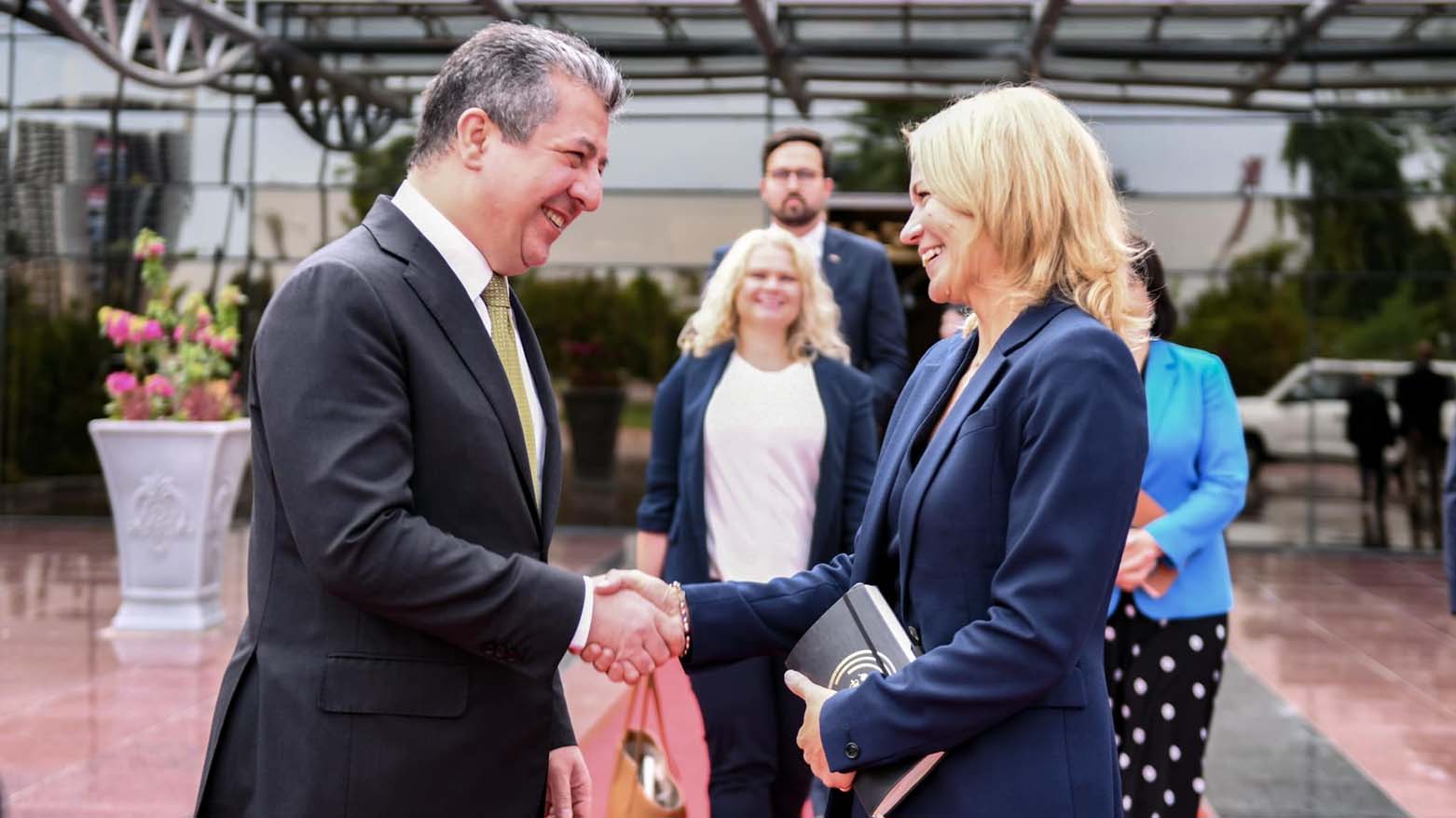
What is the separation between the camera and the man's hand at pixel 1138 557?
3.50 metres

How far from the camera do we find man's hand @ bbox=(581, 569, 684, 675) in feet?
7.06

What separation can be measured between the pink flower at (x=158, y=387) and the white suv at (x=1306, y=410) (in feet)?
30.4

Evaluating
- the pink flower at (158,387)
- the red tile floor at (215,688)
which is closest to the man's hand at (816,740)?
the red tile floor at (215,688)

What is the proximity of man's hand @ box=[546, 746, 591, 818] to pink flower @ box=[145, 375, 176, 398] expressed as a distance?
6.45m

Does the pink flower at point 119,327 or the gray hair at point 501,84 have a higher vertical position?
the gray hair at point 501,84

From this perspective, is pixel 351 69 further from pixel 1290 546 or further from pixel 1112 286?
pixel 1112 286

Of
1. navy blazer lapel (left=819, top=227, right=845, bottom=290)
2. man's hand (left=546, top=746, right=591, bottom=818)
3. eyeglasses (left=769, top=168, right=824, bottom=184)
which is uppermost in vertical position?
eyeglasses (left=769, top=168, right=824, bottom=184)

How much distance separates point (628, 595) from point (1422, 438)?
1225 centimetres

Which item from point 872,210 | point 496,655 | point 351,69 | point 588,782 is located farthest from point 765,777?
point 351,69

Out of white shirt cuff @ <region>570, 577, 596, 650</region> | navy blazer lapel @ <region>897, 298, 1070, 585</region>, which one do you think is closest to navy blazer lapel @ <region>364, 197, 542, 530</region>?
white shirt cuff @ <region>570, 577, 596, 650</region>

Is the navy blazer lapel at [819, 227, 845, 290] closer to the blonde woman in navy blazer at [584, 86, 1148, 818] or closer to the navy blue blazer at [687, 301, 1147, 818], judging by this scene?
the blonde woman in navy blazer at [584, 86, 1148, 818]

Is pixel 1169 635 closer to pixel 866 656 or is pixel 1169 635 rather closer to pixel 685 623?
pixel 685 623

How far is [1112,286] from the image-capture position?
2012 millimetres

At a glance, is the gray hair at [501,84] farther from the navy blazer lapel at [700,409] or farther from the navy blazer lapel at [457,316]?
the navy blazer lapel at [700,409]
